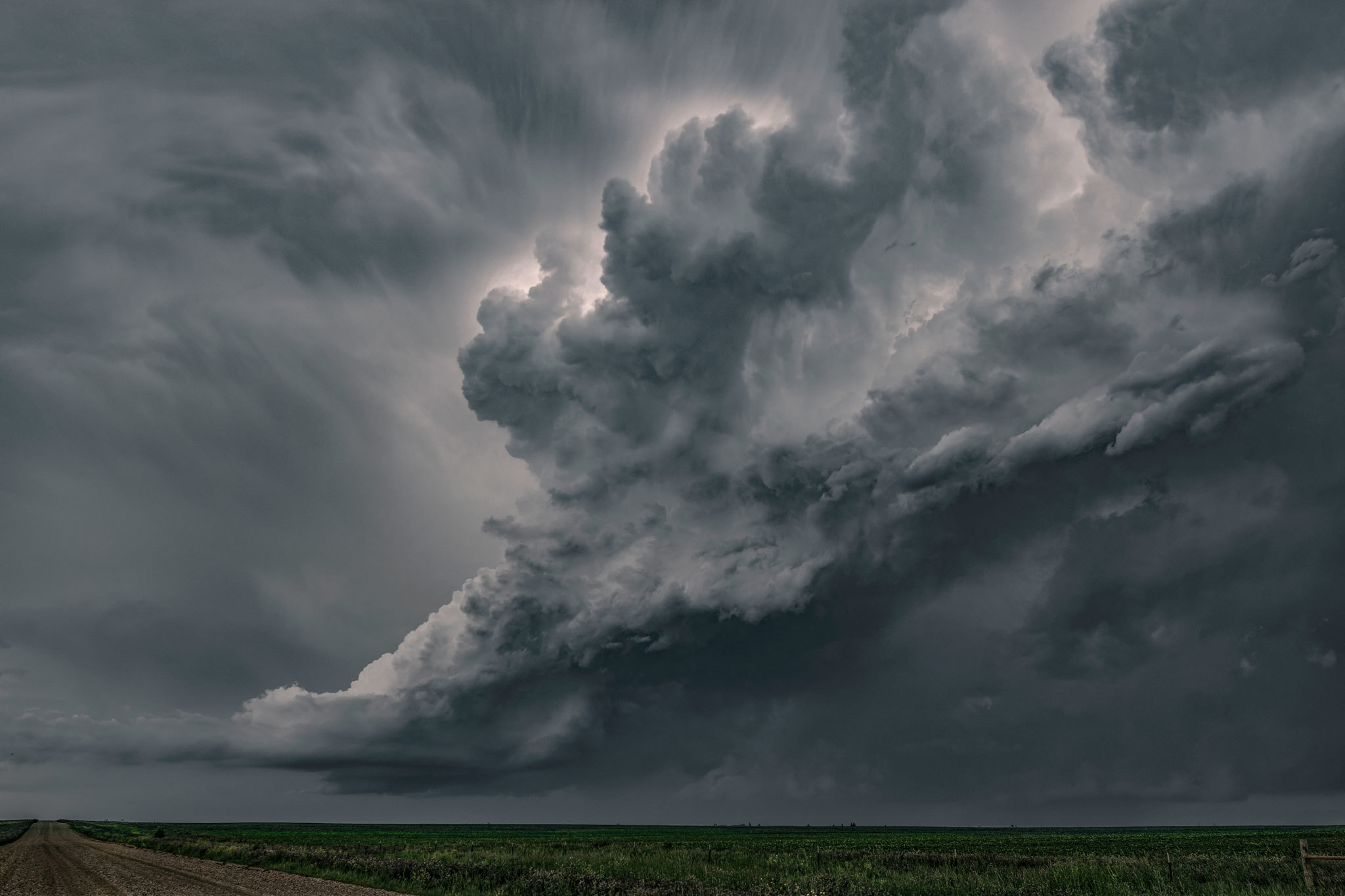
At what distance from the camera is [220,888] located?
112 ft

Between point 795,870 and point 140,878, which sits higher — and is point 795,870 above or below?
above

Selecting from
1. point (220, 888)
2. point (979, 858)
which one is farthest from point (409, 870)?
point (979, 858)

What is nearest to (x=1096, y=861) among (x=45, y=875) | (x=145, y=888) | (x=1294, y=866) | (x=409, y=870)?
(x=1294, y=866)

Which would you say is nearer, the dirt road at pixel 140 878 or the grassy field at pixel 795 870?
the grassy field at pixel 795 870

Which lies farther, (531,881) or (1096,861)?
(1096,861)

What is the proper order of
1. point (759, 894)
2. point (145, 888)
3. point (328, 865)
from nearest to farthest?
point (759, 894) < point (145, 888) < point (328, 865)

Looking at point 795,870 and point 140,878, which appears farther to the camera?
point 795,870

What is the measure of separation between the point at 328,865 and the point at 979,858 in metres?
43.8

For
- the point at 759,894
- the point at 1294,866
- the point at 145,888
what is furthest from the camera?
the point at 1294,866

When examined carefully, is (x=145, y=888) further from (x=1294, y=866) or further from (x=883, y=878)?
(x=1294, y=866)

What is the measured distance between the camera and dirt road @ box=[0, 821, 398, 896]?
32.4m

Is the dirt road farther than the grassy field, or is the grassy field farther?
the dirt road

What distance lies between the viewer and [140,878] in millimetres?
38250

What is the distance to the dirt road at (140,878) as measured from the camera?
3241 centimetres
